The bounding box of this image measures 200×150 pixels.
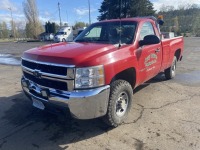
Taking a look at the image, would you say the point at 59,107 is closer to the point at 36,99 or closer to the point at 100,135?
the point at 36,99

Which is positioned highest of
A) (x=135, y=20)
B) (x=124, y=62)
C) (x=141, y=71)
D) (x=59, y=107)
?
(x=135, y=20)

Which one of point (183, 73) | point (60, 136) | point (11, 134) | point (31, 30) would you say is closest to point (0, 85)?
point (11, 134)

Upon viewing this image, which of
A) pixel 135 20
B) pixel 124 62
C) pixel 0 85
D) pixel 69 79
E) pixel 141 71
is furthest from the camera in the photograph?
pixel 0 85

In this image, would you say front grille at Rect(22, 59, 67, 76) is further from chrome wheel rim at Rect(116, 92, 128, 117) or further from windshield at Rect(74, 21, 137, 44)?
windshield at Rect(74, 21, 137, 44)

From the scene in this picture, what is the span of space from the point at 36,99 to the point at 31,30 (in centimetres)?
6100

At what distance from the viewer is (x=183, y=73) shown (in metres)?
7.71

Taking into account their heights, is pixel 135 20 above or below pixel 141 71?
above

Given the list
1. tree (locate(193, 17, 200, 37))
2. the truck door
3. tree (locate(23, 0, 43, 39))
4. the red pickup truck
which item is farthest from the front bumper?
tree (locate(23, 0, 43, 39))

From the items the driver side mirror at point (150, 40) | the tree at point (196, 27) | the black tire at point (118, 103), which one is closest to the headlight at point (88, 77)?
the black tire at point (118, 103)

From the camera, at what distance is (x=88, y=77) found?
2.97m

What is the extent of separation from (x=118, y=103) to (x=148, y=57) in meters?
1.35

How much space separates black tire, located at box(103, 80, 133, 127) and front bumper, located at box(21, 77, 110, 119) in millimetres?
213

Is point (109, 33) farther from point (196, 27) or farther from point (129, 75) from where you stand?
point (196, 27)

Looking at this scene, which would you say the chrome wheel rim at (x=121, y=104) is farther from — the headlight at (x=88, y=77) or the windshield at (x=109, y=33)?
the windshield at (x=109, y=33)
